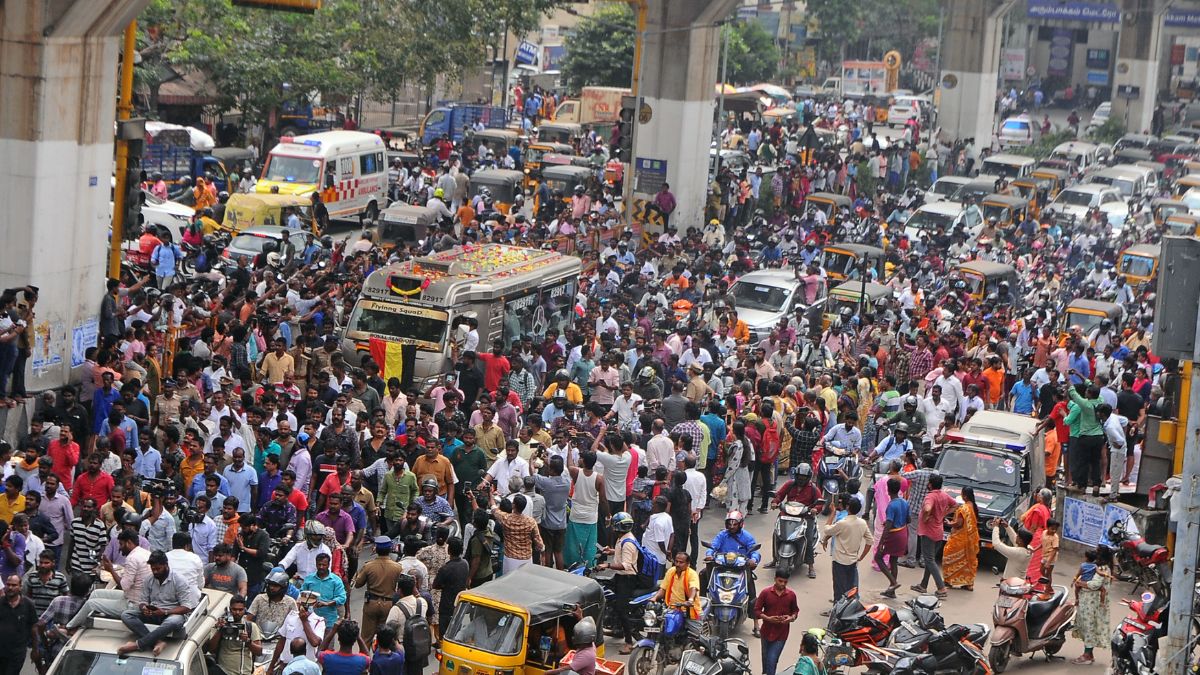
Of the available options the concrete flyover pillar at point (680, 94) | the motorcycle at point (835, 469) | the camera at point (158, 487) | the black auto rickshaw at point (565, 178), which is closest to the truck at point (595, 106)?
the black auto rickshaw at point (565, 178)

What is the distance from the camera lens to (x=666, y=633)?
13.1 m

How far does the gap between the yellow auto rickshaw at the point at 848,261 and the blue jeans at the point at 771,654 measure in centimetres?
1636

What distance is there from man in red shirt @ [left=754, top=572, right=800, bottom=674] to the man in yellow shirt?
508 mm

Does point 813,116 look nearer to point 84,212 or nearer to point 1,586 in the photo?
point 84,212

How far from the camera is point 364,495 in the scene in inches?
573

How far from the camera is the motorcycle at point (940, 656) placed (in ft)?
42.0

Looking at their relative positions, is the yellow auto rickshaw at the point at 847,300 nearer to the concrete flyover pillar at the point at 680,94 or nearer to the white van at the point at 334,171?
the concrete flyover pillar at the point at 680,94

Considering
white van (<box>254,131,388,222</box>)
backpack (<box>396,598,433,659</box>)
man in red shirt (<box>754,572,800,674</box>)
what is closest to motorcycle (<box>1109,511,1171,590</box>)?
man in red shirt (<box>754,572,800,674</box>)

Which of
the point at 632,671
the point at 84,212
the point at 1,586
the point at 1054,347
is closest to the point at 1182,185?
the point at 1054,347

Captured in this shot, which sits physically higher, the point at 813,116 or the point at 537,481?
the point at 813,116

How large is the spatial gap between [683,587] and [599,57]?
4231 centimetres

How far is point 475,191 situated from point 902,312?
1233 centimetres

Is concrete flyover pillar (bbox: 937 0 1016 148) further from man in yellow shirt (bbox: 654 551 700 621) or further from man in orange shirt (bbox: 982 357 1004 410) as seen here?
man in yellow shirt (bbox: 654 551 700 621)

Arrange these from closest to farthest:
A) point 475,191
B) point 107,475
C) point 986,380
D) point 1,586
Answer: point 1,586, point 107,475, point 986,380, point 475,191
